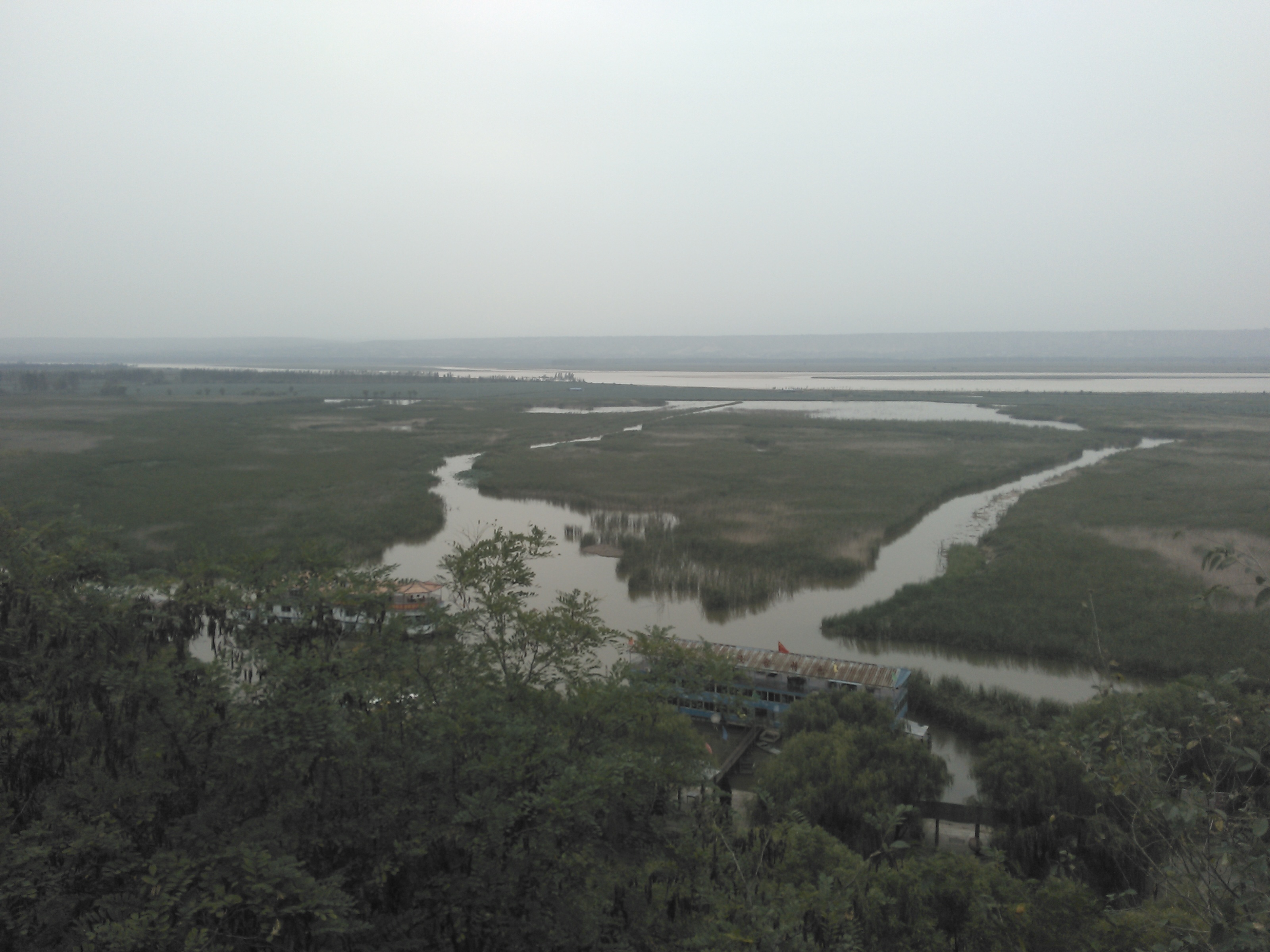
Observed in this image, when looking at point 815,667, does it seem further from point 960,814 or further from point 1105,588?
point 1105,588

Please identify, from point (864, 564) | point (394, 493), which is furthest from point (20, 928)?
point (394, 493)

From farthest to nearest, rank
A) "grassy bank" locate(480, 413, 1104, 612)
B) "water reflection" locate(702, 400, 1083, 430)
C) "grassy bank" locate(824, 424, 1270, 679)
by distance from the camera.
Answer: "water reflection" locate(702, 400, 1083, 430) < "grassy bank" locate(480, 413, 1104, 612) < "grassy bank" locate(824, 424, 1270, 679)

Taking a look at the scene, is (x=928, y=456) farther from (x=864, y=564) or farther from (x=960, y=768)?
(x=960, y=768)

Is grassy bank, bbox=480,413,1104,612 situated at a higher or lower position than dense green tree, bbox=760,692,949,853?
higher

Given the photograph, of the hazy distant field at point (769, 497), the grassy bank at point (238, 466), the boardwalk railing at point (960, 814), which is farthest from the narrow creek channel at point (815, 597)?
the grassy bank at point (238, 466)

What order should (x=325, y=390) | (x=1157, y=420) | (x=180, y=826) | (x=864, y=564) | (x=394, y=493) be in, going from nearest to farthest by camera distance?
(x=180, y=826) < (x=864, y=564) < (x=394, y=493) < (x=1157, y=420) < (x=325, y=390)

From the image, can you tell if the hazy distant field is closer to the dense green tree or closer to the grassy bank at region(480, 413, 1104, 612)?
the grassy bank at region(480, 413, 1104, 612)

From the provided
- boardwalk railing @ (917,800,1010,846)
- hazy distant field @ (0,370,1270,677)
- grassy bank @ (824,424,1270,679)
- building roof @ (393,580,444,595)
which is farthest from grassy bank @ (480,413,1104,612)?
boardwalk railing @ (917,800,1010,846)
